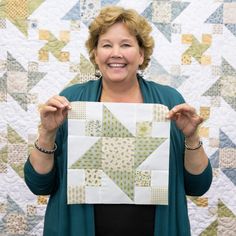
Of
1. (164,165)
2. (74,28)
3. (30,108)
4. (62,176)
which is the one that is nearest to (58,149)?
(62,176)

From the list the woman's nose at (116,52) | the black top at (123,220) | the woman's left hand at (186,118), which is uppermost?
the woman's nose at (116,52)

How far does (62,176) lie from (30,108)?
2.19 feet

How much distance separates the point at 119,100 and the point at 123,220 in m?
0.32

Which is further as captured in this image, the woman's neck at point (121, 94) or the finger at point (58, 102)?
the woman's neck at point (121, 94)

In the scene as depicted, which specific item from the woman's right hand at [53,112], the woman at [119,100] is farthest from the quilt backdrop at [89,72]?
the woman's right hand at [53,112]

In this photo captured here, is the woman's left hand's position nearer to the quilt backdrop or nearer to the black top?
the black top

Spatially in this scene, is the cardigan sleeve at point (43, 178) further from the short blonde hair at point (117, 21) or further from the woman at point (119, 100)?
the short blonde hair at point (117, 21)

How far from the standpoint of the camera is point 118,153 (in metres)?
1.01

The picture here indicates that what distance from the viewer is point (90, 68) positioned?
1.65m

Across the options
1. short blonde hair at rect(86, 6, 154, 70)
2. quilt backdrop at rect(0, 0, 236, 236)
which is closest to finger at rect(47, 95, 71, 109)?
short blonde hair at rect(86, 6, 154, 70)

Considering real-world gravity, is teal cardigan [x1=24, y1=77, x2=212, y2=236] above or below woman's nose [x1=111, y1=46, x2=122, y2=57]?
below

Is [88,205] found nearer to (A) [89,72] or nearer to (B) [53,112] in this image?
(B) [53,112]

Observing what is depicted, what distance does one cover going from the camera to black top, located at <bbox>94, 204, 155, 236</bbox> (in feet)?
3.23

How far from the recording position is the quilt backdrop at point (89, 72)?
63.2 inches
